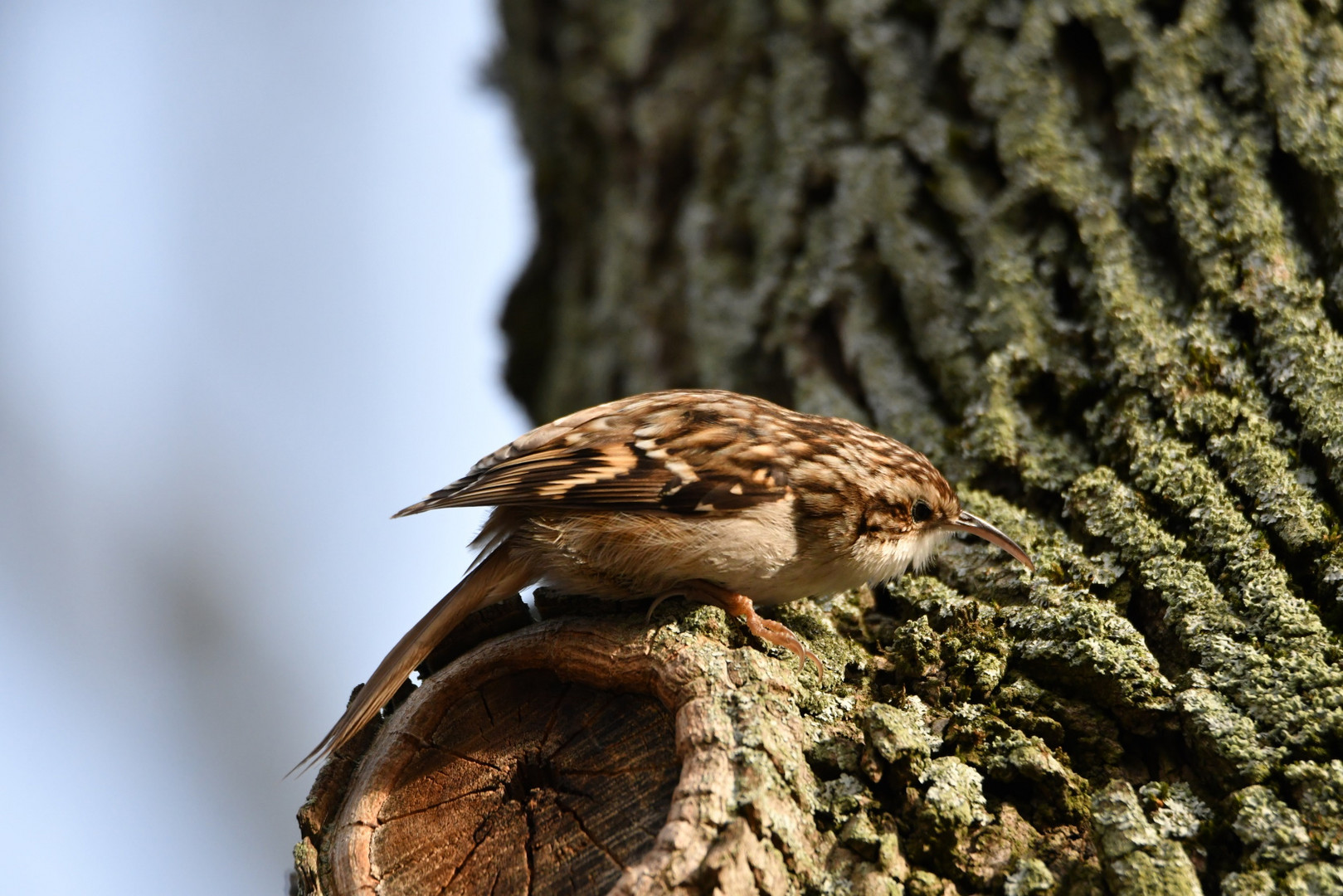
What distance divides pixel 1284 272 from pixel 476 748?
1.53 meters

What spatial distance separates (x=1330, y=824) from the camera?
1169mm

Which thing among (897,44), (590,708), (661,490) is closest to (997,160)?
(897,44)

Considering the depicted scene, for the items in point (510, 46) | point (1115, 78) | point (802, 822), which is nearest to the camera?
point (802, 822)

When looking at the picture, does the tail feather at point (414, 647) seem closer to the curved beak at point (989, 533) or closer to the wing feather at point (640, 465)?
the wing feather at point (640, 465)

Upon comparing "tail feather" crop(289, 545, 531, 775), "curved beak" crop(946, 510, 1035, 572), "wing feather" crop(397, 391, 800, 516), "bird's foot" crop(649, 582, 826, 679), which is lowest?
"curved beak" crop(946, 510, 1035, 572)

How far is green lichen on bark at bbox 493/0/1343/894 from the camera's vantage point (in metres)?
1.30

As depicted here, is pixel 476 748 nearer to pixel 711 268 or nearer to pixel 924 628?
pixel 924 628

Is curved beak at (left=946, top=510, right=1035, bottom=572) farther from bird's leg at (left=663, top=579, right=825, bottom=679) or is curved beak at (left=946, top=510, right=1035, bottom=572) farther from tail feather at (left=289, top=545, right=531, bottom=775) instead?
tail feather at (left=289, top=545, right=531, bottom=775)

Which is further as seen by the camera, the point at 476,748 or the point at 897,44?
the point at 897,44

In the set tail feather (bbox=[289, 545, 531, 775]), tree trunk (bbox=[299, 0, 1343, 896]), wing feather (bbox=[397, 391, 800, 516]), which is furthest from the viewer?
wing feather (bbox=[397, 391, 800, 516])

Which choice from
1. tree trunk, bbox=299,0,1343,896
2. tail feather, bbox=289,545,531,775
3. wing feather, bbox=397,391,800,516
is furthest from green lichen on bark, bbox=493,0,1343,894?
tail feather, bbox=289,545,531,775

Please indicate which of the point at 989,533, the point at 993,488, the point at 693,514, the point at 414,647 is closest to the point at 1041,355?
the point at 993,488

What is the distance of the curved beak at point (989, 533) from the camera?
171 centimetres

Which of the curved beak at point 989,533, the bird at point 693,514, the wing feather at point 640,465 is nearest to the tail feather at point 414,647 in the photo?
the bird at point 693,514
